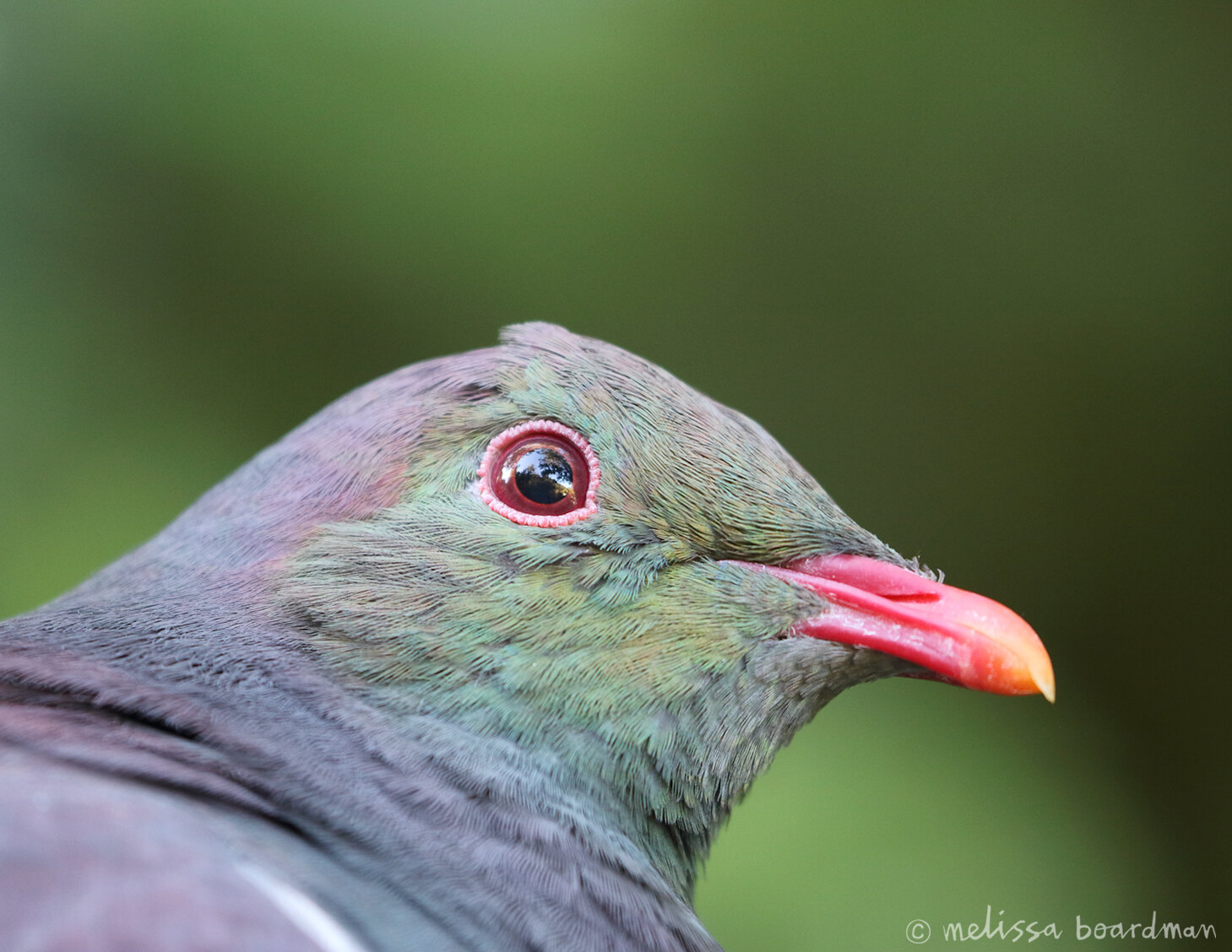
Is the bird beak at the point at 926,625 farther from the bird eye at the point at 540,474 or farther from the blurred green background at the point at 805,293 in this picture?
the blurred green background at the point at 805,293

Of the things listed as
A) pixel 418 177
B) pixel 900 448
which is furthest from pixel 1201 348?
pixel 418 177

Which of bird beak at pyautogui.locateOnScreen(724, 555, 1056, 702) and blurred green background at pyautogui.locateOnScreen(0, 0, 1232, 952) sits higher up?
blurred green background at pyautogui.locateOnScreen(0, 0, 1232, 952)

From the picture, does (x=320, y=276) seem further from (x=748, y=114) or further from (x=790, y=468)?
(x=790, y=468)

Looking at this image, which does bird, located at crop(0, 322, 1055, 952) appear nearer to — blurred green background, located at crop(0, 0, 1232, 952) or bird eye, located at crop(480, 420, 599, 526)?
bird eye, located at crop(480, 420, 599, 526)

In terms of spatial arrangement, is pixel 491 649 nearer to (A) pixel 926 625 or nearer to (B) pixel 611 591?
(B) pixel 611 591

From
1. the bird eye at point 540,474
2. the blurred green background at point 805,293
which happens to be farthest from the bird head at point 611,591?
the blurred green background at point 805,293

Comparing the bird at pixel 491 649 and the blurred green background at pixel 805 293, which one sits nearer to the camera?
the bird at pixel 491 649

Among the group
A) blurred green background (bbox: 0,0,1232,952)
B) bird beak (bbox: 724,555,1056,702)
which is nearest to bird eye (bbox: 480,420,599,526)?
bird beak (bbox: 724,555,1056,702)

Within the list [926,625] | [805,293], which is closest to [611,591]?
[926,625]
